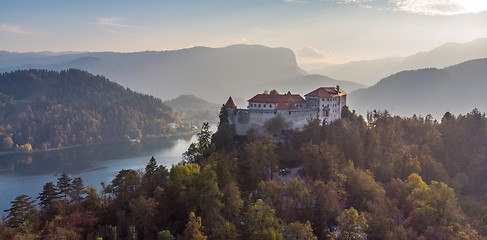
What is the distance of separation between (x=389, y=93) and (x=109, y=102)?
132731mm

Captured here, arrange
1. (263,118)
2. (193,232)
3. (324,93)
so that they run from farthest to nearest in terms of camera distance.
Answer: (324,93), (263,118), (193,232)

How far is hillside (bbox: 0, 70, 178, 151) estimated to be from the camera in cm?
10369

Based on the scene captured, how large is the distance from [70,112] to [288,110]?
101 metres

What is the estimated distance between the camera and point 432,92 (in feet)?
519

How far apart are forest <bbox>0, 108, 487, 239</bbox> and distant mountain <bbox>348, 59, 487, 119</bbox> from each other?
4637 inches

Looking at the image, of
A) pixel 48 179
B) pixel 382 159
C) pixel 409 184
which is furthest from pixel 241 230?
pixel 48 179

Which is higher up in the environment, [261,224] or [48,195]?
[48,195]

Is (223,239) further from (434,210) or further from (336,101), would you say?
(336,101)

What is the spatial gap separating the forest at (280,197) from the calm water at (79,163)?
2904 centimetres

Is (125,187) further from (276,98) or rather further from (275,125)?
(276,98)

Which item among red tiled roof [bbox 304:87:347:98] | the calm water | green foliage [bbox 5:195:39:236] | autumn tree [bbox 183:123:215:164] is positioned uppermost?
red tiled roof [bbox 304:87:347:98]

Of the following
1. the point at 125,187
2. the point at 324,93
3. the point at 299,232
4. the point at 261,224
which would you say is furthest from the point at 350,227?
the point at 324,93

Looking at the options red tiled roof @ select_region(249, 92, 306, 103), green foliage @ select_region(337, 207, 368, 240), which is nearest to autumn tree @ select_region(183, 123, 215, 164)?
red tiled roof @ select_region(249, 92, 306, 103)

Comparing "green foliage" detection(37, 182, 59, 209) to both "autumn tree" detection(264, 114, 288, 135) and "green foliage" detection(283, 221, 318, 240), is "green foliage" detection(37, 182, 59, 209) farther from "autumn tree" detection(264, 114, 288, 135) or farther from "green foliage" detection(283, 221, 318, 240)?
"autumn tree" detection(264, 114, 288, 135)
